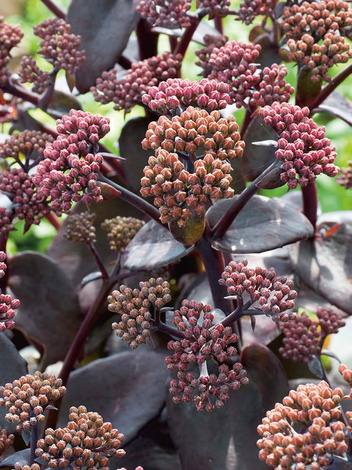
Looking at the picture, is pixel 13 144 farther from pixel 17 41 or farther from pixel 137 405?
pixel 137 405

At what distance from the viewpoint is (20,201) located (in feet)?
1.98

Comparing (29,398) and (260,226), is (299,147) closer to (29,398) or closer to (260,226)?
(260,226)

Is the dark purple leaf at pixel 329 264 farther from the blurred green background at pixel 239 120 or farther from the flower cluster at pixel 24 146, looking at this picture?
the blurred green background at pixel 239 120

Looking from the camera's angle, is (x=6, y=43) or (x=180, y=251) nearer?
(x=180, y=251)

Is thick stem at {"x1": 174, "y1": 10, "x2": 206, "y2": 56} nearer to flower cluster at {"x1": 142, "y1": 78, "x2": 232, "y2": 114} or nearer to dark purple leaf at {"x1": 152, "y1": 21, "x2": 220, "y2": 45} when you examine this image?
dark purple leaf at {"x1": 152, "y1": 21, "x2": 220, "y2": 45}

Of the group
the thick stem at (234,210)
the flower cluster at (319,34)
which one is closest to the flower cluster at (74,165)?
the thick stem at (234,210)

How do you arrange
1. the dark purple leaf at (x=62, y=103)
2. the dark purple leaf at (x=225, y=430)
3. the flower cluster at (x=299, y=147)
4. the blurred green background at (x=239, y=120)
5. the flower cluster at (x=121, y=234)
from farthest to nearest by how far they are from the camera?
the blurred green background at (x=239, y=120) < the dark purple leaf at (x=62, y=103) < the flower cluster at (x=121, y=234) < the dark purple leaf at (x=225, y=430) < the flower cluster at (x=299, y=147)

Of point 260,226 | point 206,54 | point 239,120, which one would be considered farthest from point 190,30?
point 239,120

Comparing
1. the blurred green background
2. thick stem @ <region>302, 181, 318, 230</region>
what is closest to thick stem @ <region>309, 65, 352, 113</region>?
thick stem @ <region>302, 181, 318, 230</region>

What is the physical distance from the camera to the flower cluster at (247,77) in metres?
0.56

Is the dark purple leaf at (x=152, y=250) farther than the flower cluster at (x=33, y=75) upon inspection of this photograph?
No

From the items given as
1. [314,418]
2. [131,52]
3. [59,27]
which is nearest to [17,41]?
[59,27]

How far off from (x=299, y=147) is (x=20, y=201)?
0.28 m

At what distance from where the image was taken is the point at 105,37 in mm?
738
